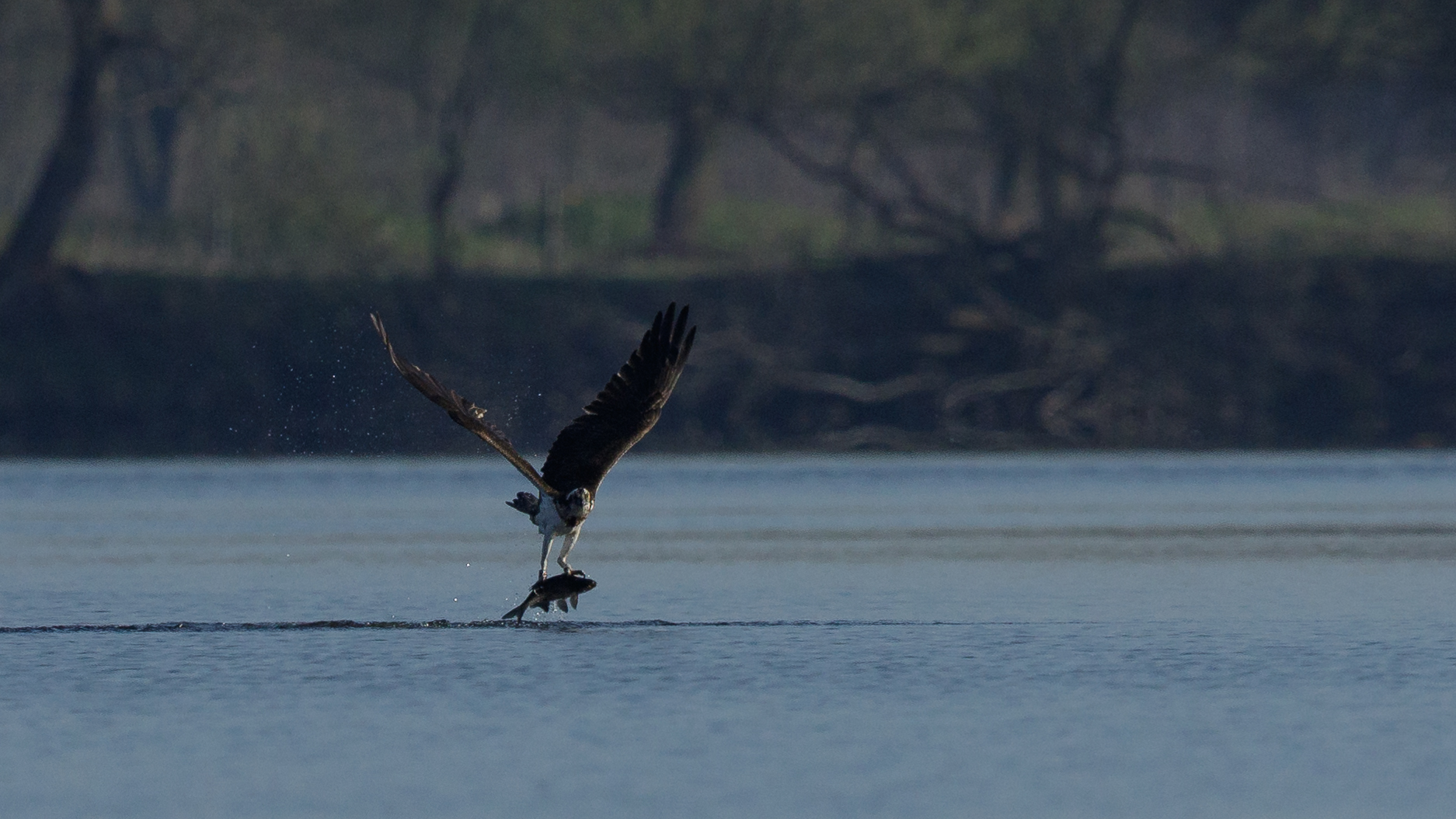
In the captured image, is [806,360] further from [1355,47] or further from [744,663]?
[744,663]

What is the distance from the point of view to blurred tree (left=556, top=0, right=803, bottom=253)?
43.1 metres

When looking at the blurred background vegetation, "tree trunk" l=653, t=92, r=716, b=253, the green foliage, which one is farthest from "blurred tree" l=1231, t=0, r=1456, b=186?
the green foliage

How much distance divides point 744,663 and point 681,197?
34004 mm

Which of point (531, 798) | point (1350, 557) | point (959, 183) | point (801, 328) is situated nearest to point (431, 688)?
point (531, 798)

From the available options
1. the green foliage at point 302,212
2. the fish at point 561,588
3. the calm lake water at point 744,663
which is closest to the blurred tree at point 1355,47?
the green foliage at point 302,212

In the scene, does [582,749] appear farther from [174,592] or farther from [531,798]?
[174,592]

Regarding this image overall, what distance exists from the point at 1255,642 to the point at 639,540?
8853 millimetres

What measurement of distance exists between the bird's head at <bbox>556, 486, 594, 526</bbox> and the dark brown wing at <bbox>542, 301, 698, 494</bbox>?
0.21m

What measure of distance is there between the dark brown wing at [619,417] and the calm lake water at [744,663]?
98 centimetres

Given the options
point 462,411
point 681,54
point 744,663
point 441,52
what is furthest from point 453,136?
point 744,663

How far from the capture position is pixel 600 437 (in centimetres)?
1725

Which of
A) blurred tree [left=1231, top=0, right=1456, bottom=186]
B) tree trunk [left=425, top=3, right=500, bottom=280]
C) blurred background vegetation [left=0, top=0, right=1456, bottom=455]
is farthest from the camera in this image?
blurred tree [left=1231, top=0, right=1456, bottom=186]

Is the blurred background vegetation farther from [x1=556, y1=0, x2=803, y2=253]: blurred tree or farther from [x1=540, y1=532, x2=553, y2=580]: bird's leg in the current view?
[x1=540, y1=532, x2=553, y2=580]: bird's leg

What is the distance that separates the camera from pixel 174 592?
19.3 m
